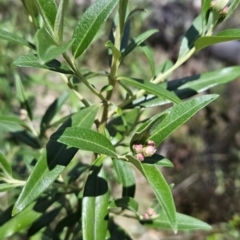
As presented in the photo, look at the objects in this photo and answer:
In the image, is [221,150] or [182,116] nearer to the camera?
[182,116]

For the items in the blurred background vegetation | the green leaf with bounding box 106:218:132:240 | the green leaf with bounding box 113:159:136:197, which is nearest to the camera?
the green leaf with bounding box 113:159:136:197

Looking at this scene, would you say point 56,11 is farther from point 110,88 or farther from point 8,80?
point 8,80

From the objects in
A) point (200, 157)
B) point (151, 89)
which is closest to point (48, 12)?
point (151, 89)

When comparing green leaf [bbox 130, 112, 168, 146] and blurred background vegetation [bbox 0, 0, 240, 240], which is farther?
blurred background vegetation [bbox 0, 0, 240, 240]

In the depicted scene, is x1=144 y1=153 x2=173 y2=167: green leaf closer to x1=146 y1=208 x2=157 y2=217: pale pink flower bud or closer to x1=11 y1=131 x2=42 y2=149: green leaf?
x1=146 y1=208 x2=157 y2=217: pale pink flower bud

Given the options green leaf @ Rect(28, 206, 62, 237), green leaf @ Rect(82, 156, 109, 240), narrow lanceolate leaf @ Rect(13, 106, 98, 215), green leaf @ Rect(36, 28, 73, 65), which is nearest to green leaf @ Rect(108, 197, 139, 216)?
green leaf @ Rect(82, 156, 109, 240)

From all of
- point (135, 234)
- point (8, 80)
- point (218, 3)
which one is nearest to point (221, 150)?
point (135, 234)

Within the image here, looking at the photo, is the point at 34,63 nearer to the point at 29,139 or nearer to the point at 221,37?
the point at 221,37
